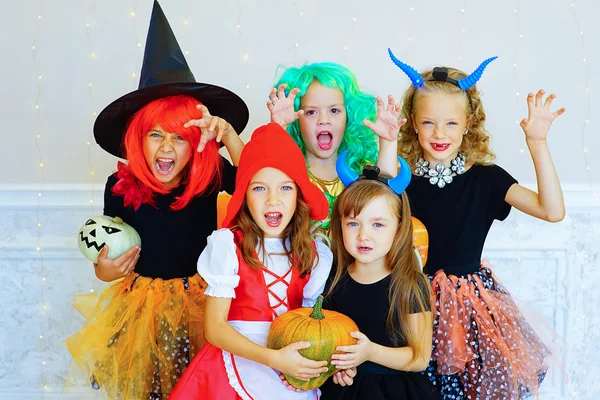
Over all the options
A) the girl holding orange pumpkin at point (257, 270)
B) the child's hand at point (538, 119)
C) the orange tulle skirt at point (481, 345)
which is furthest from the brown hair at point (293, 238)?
the child's hand at point (538, 119)

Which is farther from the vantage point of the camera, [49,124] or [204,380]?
[49,124]

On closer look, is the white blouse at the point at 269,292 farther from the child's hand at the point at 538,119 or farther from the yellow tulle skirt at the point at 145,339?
the child's hand at the point at 538,119

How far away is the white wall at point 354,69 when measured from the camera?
3.67 metres

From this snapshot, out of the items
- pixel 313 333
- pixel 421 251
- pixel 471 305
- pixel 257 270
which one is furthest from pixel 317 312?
pixel 471 305

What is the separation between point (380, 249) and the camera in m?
2.39

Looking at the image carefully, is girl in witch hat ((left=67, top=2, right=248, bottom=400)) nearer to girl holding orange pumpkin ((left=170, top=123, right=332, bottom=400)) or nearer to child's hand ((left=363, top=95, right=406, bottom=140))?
girl holding orange pumpkin ((left=170, top=123, right=332, bottom=400))

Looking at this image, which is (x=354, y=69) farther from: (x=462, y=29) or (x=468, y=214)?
(x=468, y=214)

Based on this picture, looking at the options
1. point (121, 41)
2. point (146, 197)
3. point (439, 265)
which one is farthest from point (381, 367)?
point (121, 41)

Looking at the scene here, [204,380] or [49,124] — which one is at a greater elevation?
[49,124]

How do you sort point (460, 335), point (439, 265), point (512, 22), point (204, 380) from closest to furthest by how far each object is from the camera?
point (204, 380) < point (460, 335) < point (439, 265) < point (512, 22)

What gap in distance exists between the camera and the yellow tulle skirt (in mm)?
2639

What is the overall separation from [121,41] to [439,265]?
2.08 m

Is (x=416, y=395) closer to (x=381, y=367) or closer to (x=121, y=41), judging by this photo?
(x=381, y=367)

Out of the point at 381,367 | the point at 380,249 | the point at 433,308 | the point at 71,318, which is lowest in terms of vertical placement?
the point at 71,318
